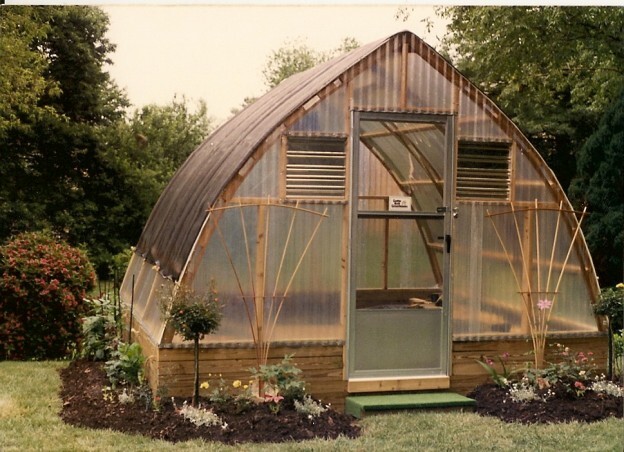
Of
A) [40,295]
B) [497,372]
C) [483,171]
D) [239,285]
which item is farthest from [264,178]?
[40,295]

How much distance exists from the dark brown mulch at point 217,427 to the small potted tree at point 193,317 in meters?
0.32

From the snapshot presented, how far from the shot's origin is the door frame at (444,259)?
756cm

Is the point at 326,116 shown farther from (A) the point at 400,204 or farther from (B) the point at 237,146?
(A) the point at 400,204

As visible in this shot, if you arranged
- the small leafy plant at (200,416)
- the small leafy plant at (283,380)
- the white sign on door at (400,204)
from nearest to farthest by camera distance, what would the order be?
the small leafy plant at (200,416), the small leafy plant at (283,380), the white sign on door at (400,204)

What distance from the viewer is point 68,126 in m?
8.55

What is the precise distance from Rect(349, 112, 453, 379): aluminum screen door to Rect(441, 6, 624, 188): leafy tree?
7.12 feet

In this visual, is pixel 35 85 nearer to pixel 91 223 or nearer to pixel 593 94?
pixel 91 223

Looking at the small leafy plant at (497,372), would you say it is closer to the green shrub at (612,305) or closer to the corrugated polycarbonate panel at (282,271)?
the green shrub at (612,305)

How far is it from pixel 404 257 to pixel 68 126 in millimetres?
3361

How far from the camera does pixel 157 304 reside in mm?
7891

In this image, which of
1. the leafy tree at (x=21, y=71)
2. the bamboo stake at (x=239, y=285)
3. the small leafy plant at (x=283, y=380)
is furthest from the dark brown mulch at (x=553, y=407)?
the leafy tree at (x=21, y=71)

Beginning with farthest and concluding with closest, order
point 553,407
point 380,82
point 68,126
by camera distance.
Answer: point 68,126 < point 380,82 < point 553,407

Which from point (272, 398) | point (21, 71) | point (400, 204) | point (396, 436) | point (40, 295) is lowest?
point (396, 436)

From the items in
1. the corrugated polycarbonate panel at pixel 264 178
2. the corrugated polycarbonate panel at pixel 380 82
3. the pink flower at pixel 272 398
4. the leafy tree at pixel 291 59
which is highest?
the leafy tree at pixel 291 59
